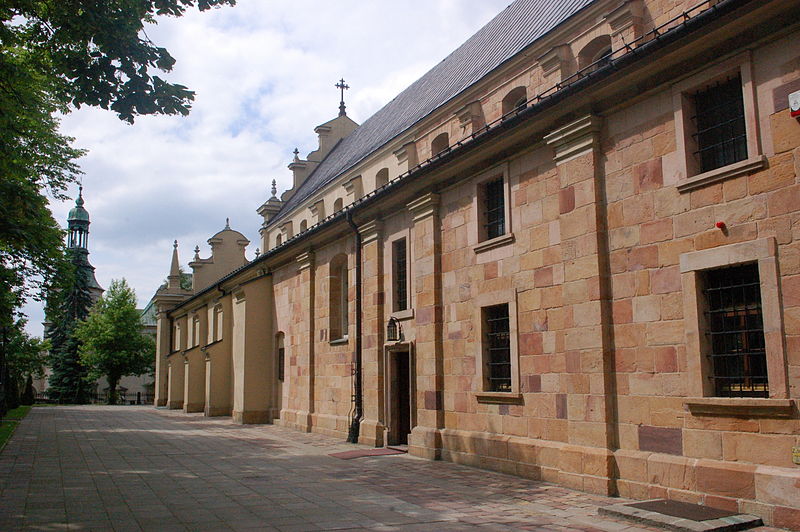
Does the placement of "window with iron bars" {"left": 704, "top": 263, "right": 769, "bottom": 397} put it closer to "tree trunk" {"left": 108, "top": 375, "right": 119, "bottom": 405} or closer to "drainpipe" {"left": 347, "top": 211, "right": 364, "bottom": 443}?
"drainpipe" {"left": 347, "top": 211, "right": 364, "bottom": 443}

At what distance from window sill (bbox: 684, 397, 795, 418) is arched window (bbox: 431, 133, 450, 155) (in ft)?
41.7

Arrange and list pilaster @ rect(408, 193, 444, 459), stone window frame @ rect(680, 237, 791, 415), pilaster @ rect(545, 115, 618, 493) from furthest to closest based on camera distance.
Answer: pilaster @ rect(408, 193, 444, 459) < pilaster @ rect(545, 115, 618, 493) < stone window frame @ rect(680, 237, 791, 415)

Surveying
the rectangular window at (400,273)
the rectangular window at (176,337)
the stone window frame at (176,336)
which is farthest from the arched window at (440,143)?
the rectangular window at (176,337)

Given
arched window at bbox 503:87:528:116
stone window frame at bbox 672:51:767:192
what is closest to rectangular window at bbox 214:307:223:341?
arched window at bbox 503:87:528:116

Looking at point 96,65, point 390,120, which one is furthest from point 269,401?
point 96,65

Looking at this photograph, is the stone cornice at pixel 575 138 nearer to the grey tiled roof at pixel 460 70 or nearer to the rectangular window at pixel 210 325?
the grey tiled roof at pixel 460 70

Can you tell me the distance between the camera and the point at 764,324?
8656 mm

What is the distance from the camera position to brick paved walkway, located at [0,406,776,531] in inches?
353

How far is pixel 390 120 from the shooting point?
2802 centimetres

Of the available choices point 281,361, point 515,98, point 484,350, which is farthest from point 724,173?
point 281,361

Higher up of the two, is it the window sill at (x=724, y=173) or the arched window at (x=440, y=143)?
the arched window at (x=440, y=143)

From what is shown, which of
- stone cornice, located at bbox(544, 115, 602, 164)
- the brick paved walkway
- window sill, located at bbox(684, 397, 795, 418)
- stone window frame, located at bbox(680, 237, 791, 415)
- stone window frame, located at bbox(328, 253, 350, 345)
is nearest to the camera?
window sill, located at bbox(684, 397, 795, 418)

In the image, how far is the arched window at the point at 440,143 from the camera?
2056cm

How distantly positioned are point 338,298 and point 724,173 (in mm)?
14782
